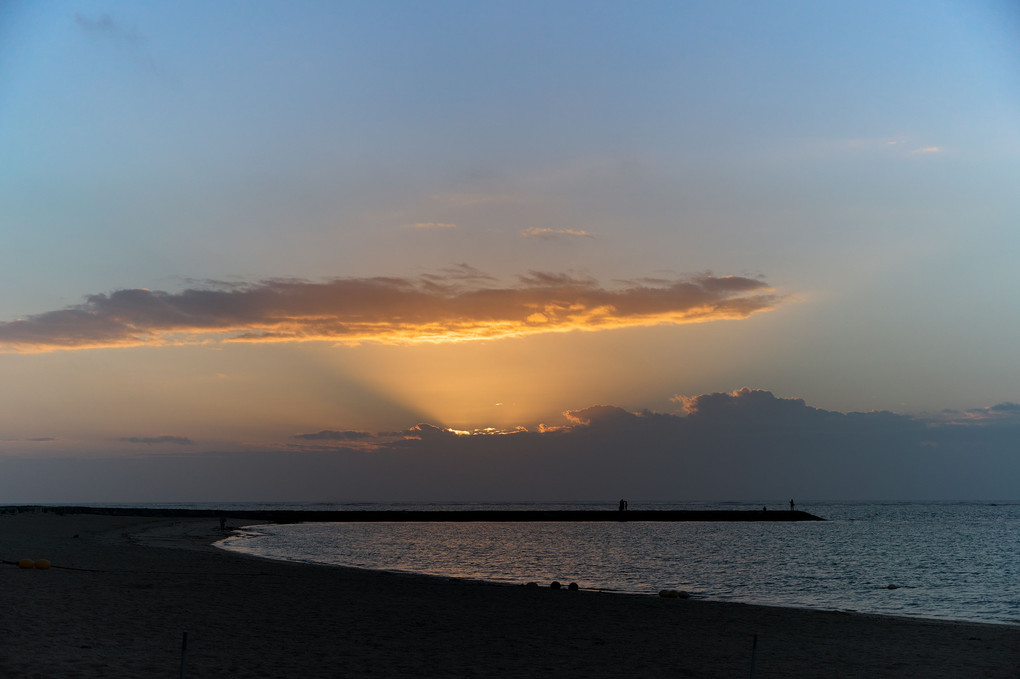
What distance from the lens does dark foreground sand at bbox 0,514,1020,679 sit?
14.7 meters

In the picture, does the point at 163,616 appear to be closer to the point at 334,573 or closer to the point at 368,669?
the point at 368,669

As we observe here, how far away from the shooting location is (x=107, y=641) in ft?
49.9

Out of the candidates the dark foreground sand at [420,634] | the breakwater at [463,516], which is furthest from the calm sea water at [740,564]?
the breakwater at [463,516]

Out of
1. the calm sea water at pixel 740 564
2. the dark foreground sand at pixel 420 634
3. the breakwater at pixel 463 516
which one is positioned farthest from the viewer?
the breakwater at pixel 463 516

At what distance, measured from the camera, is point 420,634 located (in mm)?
18688

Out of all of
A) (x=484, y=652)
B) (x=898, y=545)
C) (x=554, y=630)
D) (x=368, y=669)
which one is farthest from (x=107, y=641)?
(x=898, y=545)

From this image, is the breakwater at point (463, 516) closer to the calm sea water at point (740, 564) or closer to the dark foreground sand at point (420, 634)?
the calm sea water at point (740, 564)

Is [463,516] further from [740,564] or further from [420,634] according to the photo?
[420,634]

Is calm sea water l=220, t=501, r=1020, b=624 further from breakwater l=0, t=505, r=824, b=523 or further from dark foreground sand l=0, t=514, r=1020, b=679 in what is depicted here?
breakwater l=0, t=505, r=824, b=523

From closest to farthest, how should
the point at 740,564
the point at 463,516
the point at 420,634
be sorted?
the point at 420,634 → the point at 740,564 → the point at 463,516

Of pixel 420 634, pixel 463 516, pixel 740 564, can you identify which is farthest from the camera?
pixel 463 516

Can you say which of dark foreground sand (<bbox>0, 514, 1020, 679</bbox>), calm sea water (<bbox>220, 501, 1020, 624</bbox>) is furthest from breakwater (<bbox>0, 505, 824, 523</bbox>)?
dark foreground sand (<bbox>0, 514, 1020, 679</bbox>)

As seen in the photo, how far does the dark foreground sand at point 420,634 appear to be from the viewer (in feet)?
48.4

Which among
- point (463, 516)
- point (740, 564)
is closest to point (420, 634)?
point (740, 564)
